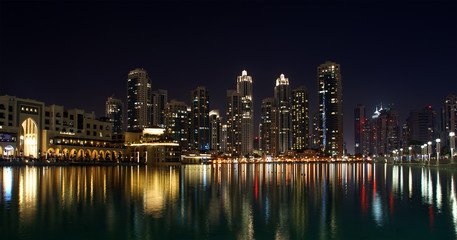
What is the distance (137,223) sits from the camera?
17.1 meters


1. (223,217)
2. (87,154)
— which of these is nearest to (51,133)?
(87,154)

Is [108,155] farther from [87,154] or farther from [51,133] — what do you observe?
[51,133]

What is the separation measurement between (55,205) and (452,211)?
21.8 meters

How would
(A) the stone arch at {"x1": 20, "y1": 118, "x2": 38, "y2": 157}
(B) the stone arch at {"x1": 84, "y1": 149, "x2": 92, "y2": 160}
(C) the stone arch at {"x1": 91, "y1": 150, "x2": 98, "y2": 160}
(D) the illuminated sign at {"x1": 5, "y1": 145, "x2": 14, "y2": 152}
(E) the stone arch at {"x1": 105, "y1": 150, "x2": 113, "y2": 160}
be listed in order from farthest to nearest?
(E) the stone arch at {"x1": 105, "y1": 150, "x2": 113, "y2": 160}
(C) the stone arch at {"x1": 91, "y1": 150, "x2": 98, "y2": 160}
(B) the stone arch at {"x1": 84, "y1": 149, "x2": 92, "y2": 160}
(A) the stone arch at {"x1": 20, "y1": 118, "x2": 38, "y2": 157}
(D) the illuminated sign at {"x1": 5, "y1": 145, "x2": 14, "y2": 152}

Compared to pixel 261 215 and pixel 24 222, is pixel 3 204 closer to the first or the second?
pixel 24 222

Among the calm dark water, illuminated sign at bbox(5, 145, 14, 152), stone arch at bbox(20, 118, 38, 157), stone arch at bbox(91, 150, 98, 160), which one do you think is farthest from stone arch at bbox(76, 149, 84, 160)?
the calm dark water

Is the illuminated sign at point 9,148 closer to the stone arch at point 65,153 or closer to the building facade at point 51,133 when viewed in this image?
the building facade at point 51,133

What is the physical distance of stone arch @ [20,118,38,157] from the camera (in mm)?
111438

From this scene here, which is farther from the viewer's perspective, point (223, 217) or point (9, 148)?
point (9, 148)

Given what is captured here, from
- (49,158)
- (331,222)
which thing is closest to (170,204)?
(331,222)

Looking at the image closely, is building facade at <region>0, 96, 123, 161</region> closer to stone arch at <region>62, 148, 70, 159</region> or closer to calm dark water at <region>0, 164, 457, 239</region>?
stone arch at <region>62, 148, 70, 159</region>

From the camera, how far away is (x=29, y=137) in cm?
11356

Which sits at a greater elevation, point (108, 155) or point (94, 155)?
point (94, 155)

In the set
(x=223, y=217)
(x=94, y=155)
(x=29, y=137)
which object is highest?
(x=29, y=137)
